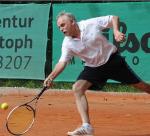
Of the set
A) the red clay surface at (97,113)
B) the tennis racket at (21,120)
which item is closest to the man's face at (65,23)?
→ the tennis racket at (21,120)

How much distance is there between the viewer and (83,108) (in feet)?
24.5

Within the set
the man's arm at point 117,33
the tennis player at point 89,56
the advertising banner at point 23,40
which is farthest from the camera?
the advertising banner at point 23,40

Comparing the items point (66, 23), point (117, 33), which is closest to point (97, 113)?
point (66, 23)

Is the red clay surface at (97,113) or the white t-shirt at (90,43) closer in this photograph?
the white t-shirt at (90,43)

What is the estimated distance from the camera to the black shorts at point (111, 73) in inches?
297

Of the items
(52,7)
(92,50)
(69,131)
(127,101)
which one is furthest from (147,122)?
(52,7)

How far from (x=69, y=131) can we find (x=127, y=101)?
4.03m

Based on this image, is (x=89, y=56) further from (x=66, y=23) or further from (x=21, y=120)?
(x=21, y=120)

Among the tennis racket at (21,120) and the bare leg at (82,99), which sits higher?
the bare leg at (82,99)

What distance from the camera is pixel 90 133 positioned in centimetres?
746

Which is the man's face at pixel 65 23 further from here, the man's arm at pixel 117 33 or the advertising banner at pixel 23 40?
the advertising banner at pixel 23 40

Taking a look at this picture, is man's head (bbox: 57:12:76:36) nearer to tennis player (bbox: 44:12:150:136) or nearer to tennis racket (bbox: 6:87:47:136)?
tennis player (bbox: 44:12:150:136)

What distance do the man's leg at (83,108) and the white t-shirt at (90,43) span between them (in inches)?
12.6

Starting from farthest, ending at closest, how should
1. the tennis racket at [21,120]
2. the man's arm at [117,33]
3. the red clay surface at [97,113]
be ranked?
the red clay surface at [97,113] < the tennis racket at [21,120] < the man's arm at [117,33]
